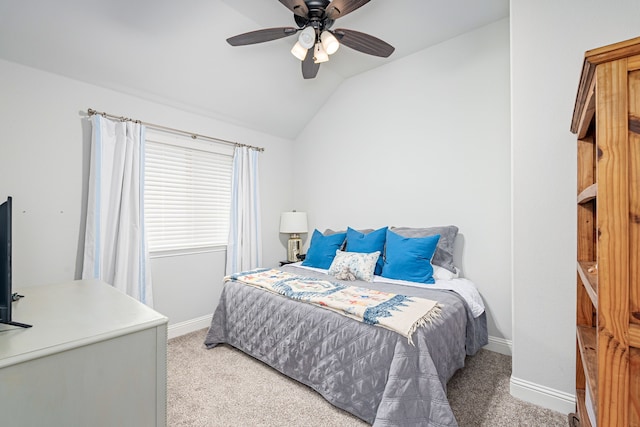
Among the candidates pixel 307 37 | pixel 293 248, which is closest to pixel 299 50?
pixel 307 37

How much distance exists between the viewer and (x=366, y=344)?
165 cm

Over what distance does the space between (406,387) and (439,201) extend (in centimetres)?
192

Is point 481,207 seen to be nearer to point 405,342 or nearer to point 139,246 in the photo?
point 405,342

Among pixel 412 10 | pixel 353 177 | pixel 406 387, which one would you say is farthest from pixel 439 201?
pixel 406 387

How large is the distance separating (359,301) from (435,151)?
6.07 ft

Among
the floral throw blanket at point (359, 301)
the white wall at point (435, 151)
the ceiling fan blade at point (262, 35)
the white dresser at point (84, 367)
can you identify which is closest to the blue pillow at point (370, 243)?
the white wall at point (435, 151)

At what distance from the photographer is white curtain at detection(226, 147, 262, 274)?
11.4 feet

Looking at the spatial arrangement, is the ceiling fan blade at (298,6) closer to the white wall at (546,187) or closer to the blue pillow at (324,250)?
the white wall at (546,187)

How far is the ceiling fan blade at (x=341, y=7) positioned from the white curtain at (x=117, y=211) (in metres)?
1.99

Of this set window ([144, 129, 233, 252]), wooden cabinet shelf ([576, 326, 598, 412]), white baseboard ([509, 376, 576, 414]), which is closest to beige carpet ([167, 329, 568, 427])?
white baseboard ([509, 376, 576, 414])

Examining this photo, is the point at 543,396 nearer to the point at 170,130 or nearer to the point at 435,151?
the point at 435,151

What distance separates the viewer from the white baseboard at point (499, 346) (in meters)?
2.48

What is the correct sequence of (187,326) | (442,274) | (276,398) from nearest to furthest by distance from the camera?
(276,398) → (442,274) → (187,326)

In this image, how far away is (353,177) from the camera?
3.60m
